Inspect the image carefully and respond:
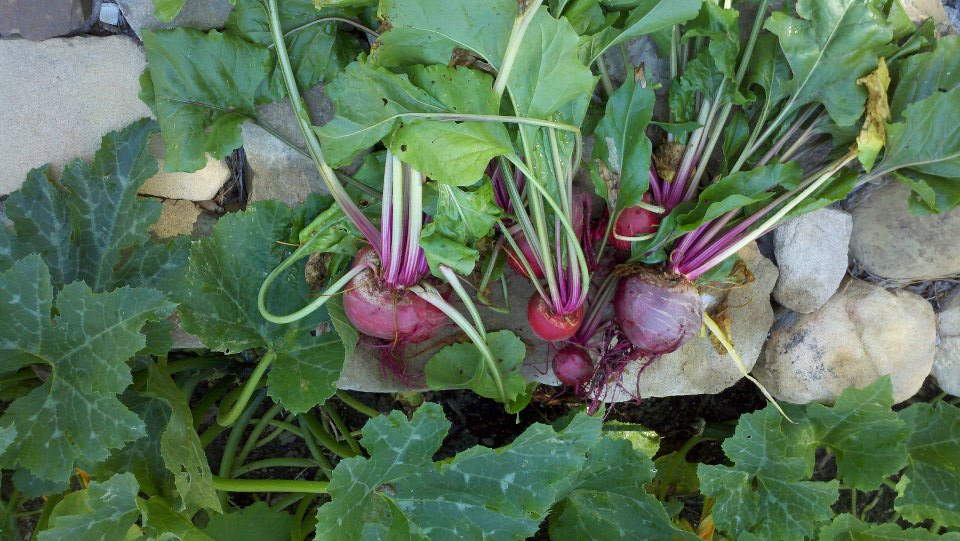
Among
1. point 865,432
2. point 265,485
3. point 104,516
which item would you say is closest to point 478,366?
point 265,485

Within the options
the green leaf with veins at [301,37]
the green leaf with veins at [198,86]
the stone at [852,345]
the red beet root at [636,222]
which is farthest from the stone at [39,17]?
the stone at [852,345]

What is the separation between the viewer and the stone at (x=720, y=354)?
1.57 meters

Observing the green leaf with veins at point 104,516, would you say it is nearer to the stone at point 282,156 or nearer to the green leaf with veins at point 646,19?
the stone at point 282,156

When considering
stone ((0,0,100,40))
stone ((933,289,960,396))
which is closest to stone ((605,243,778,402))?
stone ((933,289,960,396))

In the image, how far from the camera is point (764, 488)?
1454 millimetres

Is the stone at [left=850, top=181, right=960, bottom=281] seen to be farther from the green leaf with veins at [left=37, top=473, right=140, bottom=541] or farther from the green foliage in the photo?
the green leaf with veins at [left=37, top=473, right=140, bottom=541]

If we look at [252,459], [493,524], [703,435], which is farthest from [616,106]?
[252,459]

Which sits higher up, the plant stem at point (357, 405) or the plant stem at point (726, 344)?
the plant stem at point (726, 344)

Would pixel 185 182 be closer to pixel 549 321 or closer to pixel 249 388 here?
pixel 249 388

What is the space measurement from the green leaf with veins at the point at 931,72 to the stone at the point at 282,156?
1.11 m

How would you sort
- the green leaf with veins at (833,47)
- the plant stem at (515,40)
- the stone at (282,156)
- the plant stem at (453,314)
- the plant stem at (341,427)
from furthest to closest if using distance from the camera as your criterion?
1. the plant stem at (341,427)
2. the stone at (282,156)
3. the plant stem at (453,314)
4. the green leaf with veins at (833,47)
5. the plant stem at (515,40)

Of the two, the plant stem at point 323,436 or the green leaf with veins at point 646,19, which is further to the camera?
the plant stem at point 323,436

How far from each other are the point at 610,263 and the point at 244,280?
755 mm

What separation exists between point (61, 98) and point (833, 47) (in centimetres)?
148
